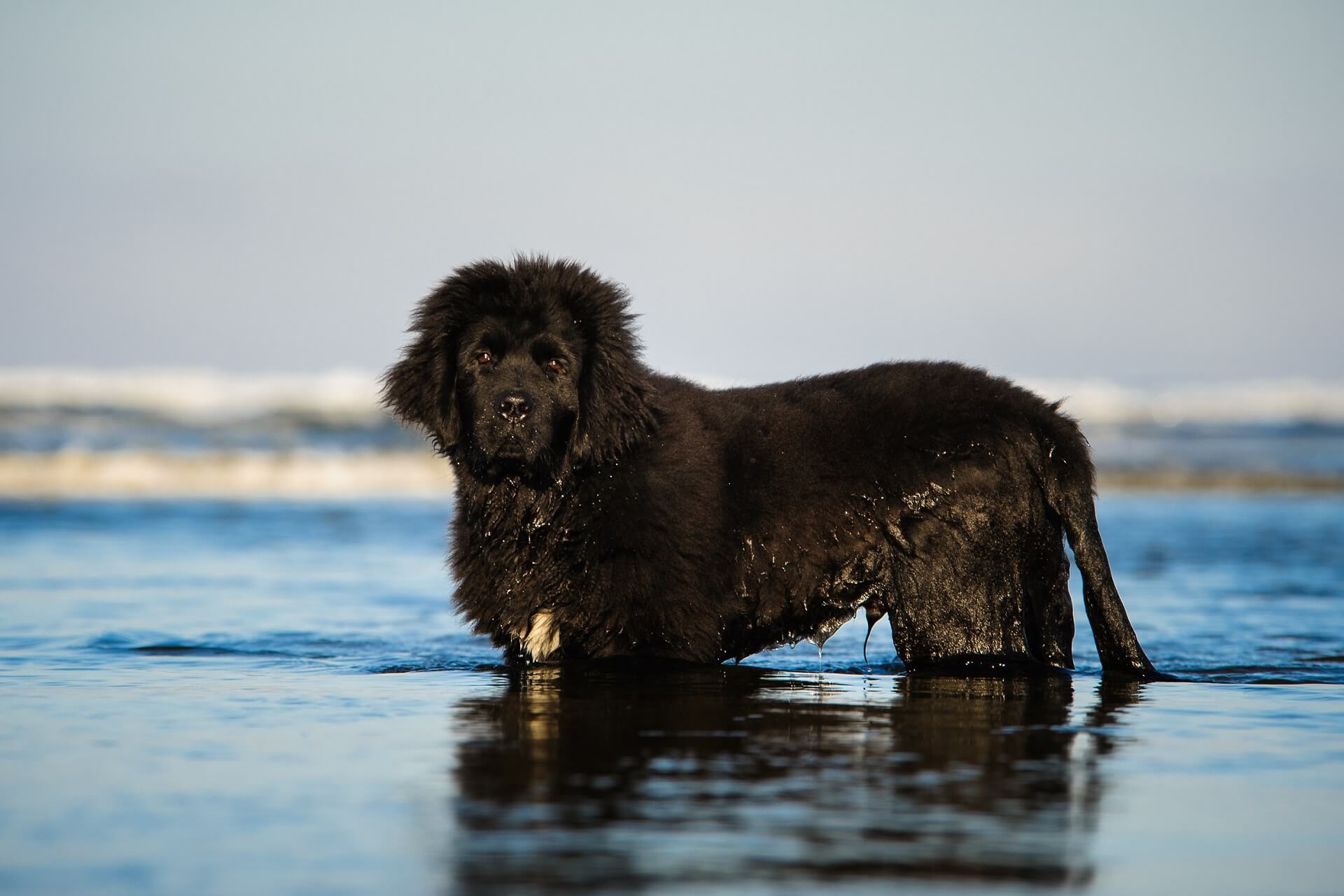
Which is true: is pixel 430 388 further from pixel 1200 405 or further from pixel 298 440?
pixel 1200 405

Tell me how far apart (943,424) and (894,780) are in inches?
105

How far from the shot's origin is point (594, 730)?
5184 millimetres

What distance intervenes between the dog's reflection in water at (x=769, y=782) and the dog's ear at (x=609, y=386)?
106 centimetres

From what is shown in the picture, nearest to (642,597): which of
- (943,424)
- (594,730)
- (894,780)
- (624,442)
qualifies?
(624,442)

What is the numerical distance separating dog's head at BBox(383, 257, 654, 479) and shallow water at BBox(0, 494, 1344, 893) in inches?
42.2

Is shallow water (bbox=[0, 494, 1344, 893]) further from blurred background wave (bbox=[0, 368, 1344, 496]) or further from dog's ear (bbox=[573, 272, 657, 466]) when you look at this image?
blurred background wave (bbox=[0, 368, 1344, 496])

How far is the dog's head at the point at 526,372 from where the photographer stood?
21.3 feet

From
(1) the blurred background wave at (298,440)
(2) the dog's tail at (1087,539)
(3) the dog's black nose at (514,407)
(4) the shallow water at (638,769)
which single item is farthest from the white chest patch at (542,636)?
(1) the blurred background wave at (298,440)

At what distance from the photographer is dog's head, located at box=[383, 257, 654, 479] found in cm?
→ 650

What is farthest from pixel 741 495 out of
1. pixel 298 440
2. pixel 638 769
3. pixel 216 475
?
pixel 298 440

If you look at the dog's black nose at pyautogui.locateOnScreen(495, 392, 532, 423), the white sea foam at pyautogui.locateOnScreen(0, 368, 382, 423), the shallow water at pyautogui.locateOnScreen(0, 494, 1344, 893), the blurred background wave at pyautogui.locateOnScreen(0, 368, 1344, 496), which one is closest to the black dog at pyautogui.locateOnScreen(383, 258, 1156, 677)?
the dog's black nose at pyautogui.locateOnScreen(495, 392, 532, 423)

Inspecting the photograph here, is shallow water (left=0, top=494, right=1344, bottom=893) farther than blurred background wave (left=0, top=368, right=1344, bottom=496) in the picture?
No

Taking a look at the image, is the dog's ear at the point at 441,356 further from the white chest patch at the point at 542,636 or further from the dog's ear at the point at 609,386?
the white chest patch at the point at 542,636

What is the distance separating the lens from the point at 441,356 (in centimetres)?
680
